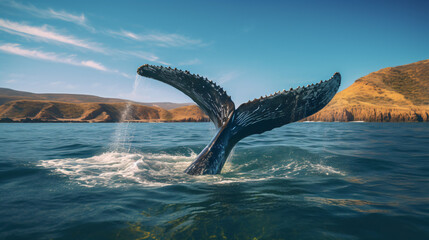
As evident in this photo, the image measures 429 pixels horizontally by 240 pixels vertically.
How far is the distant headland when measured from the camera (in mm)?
69812

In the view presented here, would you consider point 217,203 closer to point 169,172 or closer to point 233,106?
point 233,106

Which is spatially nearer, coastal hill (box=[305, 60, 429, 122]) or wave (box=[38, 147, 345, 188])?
wave (box=[38, 147, 345, 188])

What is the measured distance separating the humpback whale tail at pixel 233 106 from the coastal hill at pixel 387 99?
3116 inches

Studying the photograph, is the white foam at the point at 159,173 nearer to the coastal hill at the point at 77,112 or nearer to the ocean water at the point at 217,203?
the ocean water at the point at 217,203

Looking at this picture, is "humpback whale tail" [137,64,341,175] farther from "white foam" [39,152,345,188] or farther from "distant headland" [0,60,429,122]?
"distant headland" [0,60,429,122]

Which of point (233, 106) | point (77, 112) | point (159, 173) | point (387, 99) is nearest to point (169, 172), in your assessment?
point (159, 173)

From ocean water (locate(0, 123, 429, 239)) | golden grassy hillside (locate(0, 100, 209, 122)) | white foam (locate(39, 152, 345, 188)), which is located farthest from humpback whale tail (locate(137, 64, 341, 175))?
golden grassy hillside (locate(0, 100, 209, 122))

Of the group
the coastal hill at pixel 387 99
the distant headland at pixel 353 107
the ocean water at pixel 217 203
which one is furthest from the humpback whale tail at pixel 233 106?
the coastal hill at pixel 387 99

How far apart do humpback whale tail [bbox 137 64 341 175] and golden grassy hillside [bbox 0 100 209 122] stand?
8235 cm

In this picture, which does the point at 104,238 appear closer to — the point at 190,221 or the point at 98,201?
the point at 190,221

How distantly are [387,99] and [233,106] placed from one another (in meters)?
112

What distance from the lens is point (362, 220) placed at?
2.41 meters

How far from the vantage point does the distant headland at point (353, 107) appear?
6981 centimetres

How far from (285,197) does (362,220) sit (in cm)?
97
